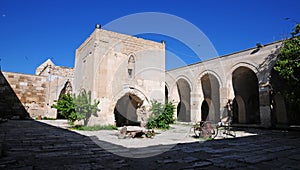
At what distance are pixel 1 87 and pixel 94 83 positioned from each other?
13403 mm

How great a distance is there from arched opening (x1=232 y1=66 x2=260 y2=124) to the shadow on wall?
20265 millimetres

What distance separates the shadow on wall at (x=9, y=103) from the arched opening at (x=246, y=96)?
2026cm

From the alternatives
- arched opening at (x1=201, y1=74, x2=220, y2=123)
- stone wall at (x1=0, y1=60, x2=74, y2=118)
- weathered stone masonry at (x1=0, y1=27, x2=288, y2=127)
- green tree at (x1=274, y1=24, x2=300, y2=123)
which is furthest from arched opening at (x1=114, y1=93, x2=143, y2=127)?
green tree at (x1=274, y1=24, x2=300, y2=123)

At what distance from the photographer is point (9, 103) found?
766 inches

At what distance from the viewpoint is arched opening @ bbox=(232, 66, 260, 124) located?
17422mm

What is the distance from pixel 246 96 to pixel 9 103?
22.3 meters

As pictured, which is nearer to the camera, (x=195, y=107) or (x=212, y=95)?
(x=195, y=107)

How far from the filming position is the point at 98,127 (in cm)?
1109

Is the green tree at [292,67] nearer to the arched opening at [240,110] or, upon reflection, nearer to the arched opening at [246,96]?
the arched opening at [246,96]

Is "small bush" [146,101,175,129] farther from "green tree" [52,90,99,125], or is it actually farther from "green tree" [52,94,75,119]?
"green tree" [52,94,75,119]

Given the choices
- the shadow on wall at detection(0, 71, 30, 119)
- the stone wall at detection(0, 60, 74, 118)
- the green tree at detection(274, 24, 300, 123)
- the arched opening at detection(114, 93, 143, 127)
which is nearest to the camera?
the green tree at detection(274, 24, 300, 123)

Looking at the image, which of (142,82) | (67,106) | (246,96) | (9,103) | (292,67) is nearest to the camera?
(292,67)

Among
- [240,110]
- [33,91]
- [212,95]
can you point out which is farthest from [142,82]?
[33,91]

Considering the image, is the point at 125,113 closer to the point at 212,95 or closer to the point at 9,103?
the point at 212,95
